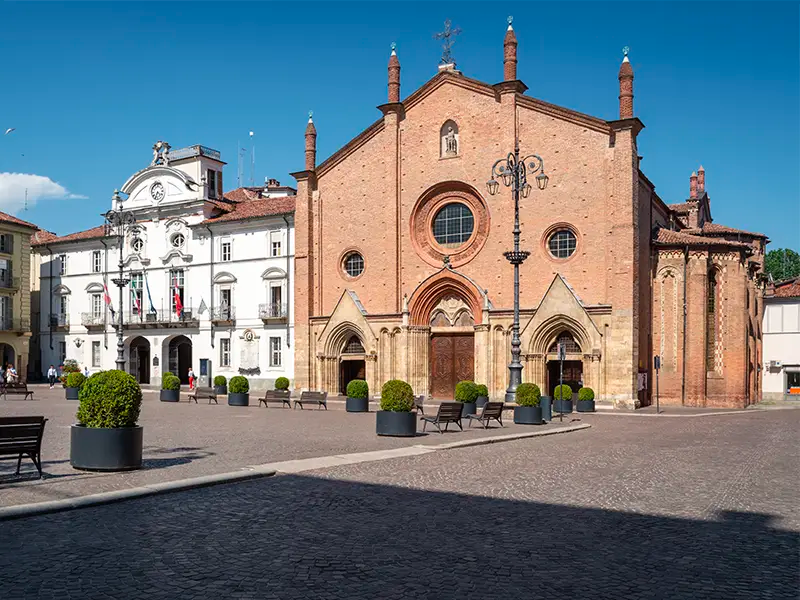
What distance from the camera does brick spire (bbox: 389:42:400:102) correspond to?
42.7 m

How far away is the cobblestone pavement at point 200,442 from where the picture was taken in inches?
484

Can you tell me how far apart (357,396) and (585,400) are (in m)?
9.81

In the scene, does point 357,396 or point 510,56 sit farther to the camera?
point 510,56

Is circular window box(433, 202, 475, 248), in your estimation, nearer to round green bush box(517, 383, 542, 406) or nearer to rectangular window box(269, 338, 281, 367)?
rectangular window box(269, 338, 281, 367)

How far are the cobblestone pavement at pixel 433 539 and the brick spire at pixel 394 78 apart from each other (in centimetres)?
3113

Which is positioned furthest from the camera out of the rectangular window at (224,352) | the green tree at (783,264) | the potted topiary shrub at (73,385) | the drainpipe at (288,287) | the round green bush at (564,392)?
the green tree at (783,264)

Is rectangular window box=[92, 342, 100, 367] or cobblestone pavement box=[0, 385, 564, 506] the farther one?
rectangular window box=[92, 342, 100, 367]

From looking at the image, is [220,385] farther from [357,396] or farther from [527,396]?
[527,396]

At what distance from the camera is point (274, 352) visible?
47.9 m

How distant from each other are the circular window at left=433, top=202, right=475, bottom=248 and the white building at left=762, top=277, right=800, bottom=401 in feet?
85.2

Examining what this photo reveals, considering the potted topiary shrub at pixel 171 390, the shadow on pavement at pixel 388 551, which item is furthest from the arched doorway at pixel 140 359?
the shadow on pavement at pixel 388 551

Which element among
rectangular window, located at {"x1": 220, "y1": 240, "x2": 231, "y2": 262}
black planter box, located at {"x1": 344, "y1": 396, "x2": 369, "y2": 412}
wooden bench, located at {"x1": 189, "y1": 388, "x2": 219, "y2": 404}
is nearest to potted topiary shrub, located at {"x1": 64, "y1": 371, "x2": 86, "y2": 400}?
wooden bench, located at {"x1": 189, "y1": 388, "x2": 219, "y2": 404}

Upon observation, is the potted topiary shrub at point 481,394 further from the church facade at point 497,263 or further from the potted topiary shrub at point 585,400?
the church facade at point 497,263

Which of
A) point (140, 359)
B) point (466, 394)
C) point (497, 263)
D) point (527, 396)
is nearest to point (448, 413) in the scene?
point (527, 396)
